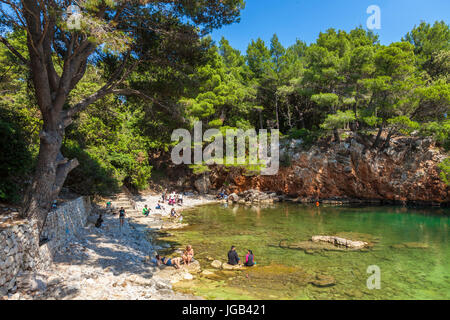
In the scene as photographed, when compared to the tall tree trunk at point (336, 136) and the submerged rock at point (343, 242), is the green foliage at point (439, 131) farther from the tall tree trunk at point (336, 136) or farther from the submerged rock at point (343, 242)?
the submerged rock at point (343, 242)

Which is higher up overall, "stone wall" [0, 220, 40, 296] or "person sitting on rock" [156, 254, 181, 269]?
"stone wall" [0, 220, 40, 296]

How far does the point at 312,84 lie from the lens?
3095cm

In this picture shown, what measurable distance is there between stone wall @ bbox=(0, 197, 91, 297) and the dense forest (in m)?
1.82

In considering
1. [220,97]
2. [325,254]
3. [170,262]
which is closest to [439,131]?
[325,254]

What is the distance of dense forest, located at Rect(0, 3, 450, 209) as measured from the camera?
10414 mm

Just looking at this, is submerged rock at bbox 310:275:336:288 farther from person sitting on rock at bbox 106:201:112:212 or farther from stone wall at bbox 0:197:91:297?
person sitting on rock at bbox 106:201:112:212

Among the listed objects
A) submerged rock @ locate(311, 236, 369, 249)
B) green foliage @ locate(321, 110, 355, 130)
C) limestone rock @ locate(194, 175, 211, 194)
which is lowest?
submerged rock @ locate(311, 236, 369, 249)

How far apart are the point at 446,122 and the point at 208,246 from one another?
23.6 meters

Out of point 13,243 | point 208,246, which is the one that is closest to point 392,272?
point 208,246

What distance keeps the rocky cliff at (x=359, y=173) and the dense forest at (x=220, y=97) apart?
1.59 meters

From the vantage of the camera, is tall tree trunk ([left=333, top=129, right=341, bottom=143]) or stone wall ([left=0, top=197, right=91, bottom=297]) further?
tall tree trunk ([left=333, top=129, right=341, bottom=143])

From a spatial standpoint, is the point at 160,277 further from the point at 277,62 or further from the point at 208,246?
the point at 277,62

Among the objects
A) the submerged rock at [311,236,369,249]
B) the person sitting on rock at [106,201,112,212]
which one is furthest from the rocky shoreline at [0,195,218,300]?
the submerged rock at [311,236,369,249]

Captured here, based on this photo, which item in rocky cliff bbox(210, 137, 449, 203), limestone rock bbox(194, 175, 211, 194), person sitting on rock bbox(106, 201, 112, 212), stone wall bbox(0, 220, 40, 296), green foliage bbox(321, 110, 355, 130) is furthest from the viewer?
limestone rock bbox(194, 175, 211, 194)
